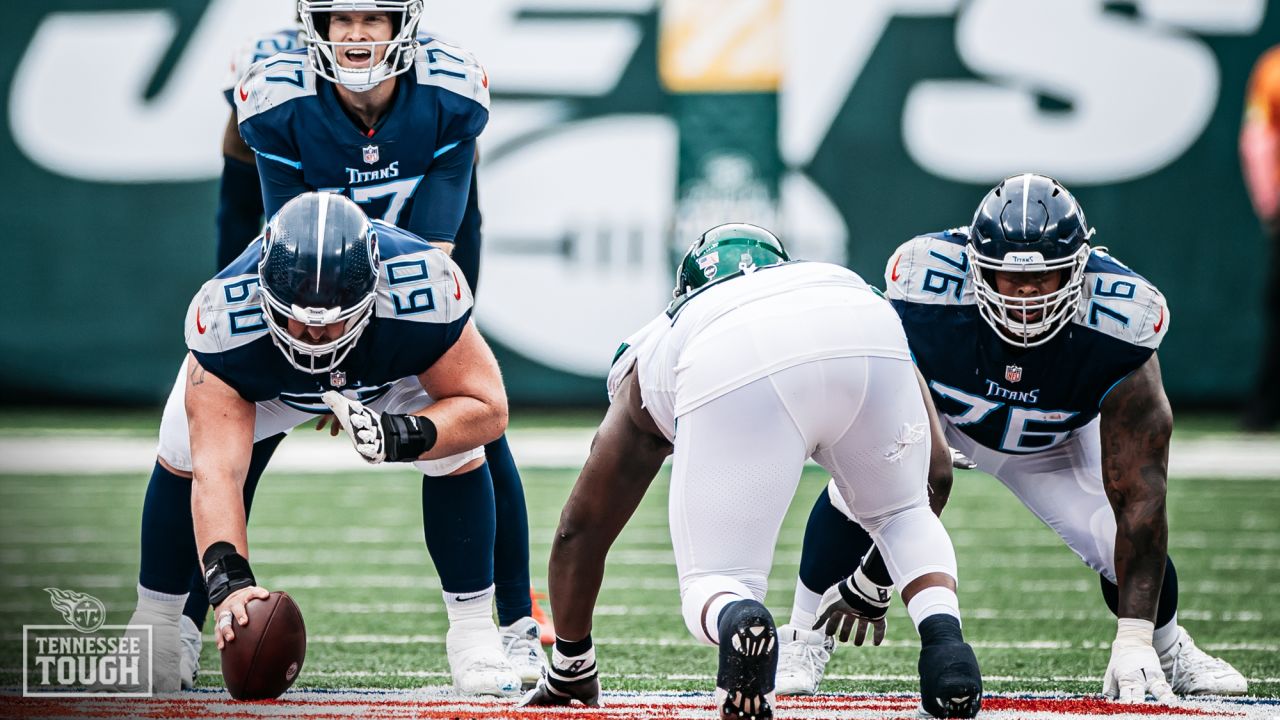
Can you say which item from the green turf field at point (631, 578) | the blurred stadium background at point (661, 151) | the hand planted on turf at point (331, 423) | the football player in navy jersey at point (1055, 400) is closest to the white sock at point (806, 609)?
the football player in navy jersey at point (1055, 400)

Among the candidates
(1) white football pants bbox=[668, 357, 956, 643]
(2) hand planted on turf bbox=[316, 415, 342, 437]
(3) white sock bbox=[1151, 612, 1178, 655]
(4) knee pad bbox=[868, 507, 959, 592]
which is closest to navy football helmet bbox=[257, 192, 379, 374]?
(2) hand planted on turf bbox=[316, 415, 342, 437]

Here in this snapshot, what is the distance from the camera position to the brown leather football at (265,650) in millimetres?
3172

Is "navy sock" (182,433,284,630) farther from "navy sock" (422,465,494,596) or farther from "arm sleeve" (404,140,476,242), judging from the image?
"arm sleeve" (404,140,476,242)

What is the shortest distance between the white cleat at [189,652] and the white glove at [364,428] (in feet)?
2.61

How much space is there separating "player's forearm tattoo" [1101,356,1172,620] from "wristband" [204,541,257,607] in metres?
1.97

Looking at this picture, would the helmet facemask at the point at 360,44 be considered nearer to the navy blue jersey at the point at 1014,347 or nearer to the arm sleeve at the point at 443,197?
the arm sleeve at the point at 443,197

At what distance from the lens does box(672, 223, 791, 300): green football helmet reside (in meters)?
3.46

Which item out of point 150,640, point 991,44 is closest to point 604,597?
point 150,640

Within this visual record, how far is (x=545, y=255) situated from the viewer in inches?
397

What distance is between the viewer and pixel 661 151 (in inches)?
396

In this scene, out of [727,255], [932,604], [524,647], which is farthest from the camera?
[524,647]

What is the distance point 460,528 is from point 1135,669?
63.2 inches

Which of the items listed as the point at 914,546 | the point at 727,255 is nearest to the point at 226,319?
the point at 727,255

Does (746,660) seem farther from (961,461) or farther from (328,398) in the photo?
(961,461)
